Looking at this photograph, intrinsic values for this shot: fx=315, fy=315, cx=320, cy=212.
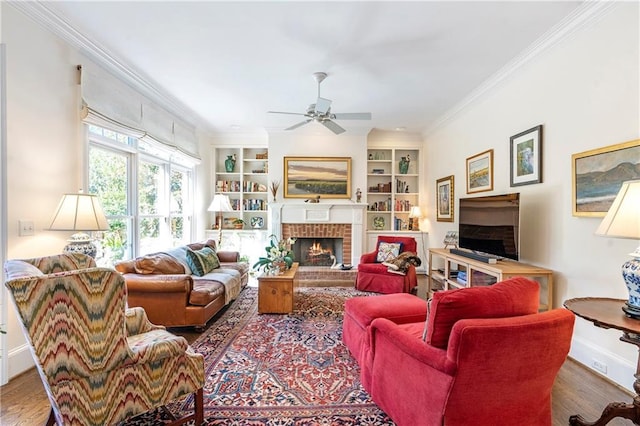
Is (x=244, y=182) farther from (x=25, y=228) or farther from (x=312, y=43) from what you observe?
(x=25, y=228)

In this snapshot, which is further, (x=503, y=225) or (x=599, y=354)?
(x=503, y=225)

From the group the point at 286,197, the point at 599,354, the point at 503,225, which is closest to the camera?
the point at 599,354

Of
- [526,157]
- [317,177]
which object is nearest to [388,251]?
[317,177]

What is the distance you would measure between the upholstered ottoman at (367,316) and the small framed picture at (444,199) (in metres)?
2.82

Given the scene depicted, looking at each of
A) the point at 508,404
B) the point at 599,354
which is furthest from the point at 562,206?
the point at 508,404

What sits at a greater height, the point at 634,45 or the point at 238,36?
the point at 238,36

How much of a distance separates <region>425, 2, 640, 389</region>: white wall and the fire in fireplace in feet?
11.1

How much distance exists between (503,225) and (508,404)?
2249 millimetres

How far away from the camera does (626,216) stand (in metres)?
1.64

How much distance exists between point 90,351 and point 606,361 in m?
3.37

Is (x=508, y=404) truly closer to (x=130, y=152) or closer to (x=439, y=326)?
(x=439, y=326)

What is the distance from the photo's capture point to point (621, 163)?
2234 mm

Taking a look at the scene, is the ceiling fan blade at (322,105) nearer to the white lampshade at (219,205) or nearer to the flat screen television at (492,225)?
the flat screen television at (492,225)

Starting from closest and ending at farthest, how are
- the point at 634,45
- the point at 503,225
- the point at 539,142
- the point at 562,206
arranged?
the point at 634,45
the point at 562,206
the point at 539,142
the point at 503,225
